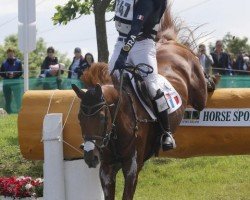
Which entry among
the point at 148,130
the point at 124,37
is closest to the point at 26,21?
the point at 124,37

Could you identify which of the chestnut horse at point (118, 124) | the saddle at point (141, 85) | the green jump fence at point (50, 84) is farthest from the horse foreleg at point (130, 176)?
the green jump fence at point (50, 84)

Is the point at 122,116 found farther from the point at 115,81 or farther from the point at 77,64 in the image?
the point at 77,64

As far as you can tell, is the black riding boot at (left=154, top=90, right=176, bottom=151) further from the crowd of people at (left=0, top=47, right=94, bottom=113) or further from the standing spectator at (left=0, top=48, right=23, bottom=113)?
the standing spectator at (left=0, top=48, right=23, bottom=113)

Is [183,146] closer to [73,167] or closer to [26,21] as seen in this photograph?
[73,167]

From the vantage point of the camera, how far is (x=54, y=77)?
15.6 metres

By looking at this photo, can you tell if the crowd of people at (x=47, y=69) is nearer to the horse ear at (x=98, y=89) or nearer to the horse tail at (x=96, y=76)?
the horse tail at (x=96, y=76)

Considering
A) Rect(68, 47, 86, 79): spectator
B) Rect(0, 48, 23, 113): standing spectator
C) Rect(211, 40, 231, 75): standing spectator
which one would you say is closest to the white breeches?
Rect(68, 47, 86, 79): spectator

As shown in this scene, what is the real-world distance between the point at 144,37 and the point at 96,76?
0.88 m

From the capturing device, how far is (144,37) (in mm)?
7473

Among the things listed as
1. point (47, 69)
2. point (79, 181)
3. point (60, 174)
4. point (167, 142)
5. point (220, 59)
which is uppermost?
point (220, 59)

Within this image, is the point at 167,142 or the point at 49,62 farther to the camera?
the point at 49,62

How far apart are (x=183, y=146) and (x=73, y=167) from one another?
5.21 ft

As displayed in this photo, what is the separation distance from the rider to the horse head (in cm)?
67

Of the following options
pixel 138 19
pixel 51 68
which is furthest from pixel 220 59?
pixel 138 19
